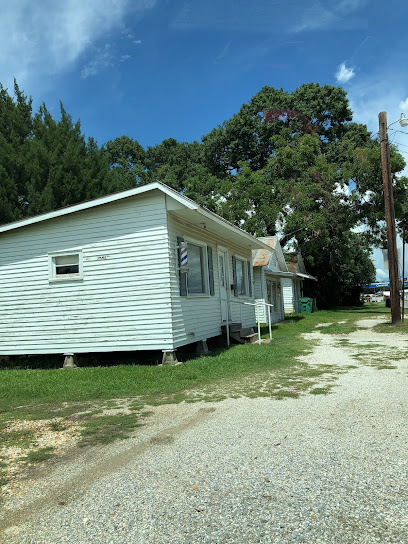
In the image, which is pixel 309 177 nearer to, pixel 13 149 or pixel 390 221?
pixel 390 221

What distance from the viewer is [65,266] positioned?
976 cm

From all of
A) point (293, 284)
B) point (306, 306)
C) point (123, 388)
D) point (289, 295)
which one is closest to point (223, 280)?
point (123, 388)

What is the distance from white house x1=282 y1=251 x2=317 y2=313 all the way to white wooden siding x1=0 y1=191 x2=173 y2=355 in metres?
17.9

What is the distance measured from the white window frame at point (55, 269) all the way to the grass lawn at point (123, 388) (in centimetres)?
202

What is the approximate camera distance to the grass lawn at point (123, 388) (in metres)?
4.76

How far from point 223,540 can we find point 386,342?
33.2ft

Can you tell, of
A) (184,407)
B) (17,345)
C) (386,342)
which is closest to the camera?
(184,407)

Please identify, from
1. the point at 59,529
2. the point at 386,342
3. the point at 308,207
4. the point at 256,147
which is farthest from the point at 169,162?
the point at 59,529

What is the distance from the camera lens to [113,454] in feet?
12.3

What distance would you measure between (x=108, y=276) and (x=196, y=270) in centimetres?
237

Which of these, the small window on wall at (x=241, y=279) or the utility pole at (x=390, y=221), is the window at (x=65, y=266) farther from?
the utility pole at (x=390, y=221)

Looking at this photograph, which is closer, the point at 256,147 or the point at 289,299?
the point at 289,299

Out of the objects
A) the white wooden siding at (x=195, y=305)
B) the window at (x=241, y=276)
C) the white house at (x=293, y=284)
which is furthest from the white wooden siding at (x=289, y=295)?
the white wooden siding at (x=195, y=305)

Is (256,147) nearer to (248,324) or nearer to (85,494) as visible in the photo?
(248,324)
